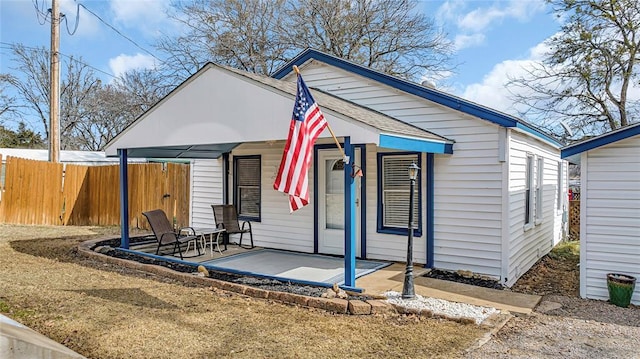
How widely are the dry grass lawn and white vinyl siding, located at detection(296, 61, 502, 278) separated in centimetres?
251

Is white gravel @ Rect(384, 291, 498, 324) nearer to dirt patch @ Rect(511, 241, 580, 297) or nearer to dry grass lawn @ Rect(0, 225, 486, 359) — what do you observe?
dry grass lawn @ Rect(0, 225, 486, 359)

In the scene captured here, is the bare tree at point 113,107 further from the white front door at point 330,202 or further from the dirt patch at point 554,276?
the dirt patch at point 554,276

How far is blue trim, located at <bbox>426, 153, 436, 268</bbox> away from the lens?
7379 millimetres

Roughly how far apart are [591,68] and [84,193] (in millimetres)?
19450

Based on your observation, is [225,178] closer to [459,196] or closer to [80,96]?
[459,196]

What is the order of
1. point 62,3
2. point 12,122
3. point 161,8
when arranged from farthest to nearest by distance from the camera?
1. point 12,122
2. point 161,8
3. point 62,3

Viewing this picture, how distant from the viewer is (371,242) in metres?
8.08

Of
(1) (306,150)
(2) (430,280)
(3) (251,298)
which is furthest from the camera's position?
(2) (430,280)

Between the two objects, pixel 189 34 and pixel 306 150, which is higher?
pixel 189 34

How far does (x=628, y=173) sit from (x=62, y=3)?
15906 millimetres

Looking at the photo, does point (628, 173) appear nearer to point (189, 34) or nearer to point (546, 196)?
point (546, 196)

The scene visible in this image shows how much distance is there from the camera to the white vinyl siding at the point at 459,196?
689cm

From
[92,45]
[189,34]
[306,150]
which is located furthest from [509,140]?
[92,45]

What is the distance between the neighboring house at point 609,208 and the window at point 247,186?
238 inches
